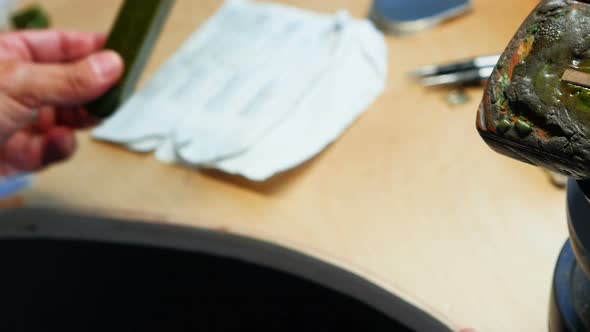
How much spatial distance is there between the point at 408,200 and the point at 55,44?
19.3 inches

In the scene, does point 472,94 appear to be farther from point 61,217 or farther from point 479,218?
point 61,217

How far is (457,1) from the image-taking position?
0.81 metres

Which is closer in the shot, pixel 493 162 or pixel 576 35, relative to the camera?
pixel 576 35

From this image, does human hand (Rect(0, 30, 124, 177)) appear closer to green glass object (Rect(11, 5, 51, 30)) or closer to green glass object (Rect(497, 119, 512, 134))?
green glass object (Rect(11, 5, 51, 30))

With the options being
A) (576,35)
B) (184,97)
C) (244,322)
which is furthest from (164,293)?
(576,35)

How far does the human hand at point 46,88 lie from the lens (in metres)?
0.59

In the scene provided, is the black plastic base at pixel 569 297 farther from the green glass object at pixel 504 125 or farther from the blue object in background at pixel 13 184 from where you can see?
the blue object in background at pixel 13 184

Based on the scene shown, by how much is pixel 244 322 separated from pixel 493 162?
1.20 feet

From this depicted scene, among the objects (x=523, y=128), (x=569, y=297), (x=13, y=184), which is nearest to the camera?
(x=523, y=128)

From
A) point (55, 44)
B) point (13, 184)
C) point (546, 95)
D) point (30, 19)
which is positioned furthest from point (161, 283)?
point (546, 95)

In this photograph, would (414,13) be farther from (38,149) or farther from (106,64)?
(38,149)

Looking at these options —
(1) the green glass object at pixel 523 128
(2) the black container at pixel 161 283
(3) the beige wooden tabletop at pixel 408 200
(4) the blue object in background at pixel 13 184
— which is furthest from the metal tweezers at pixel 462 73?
(4) the blue object in background at pixel 13 184

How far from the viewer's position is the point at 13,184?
0.72 meters

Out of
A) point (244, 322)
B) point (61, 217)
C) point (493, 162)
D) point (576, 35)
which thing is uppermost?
point (576, 35)
